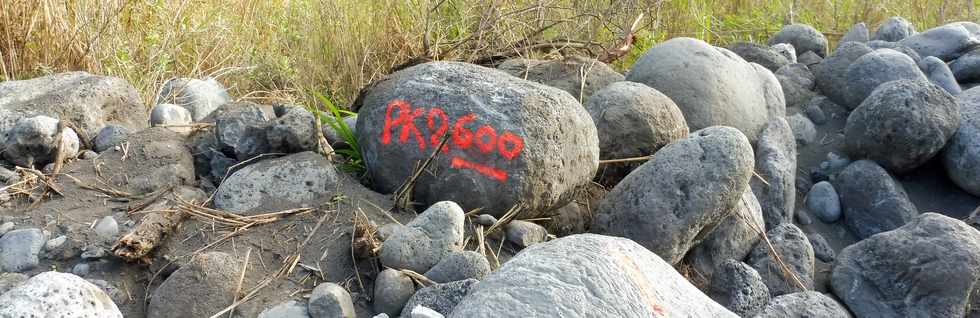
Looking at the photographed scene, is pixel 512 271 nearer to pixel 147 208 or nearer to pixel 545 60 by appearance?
A: pixel 147 208

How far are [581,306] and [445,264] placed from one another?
670 millimetres

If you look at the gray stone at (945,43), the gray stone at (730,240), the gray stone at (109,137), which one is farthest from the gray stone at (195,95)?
the gray stone at (945,43)

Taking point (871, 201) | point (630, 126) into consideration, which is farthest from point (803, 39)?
point (630, 126)

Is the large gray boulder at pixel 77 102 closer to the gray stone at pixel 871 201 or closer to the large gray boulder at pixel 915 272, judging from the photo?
the large gray boulder at pixel 915 272

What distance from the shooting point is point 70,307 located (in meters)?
2.07

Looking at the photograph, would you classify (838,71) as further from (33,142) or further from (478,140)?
(33,142)

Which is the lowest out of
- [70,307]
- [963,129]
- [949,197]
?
[949,197]

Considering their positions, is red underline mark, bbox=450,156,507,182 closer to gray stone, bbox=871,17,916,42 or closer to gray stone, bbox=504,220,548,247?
gray stone, bbox=504,220,548,247

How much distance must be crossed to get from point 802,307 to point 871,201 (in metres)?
1.24

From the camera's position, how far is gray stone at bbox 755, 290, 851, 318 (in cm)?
276

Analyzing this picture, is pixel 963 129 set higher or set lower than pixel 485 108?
lower

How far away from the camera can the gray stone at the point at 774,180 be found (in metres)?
3.60

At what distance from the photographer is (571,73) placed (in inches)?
163

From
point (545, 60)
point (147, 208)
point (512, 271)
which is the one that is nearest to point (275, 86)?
point (545, 60)
